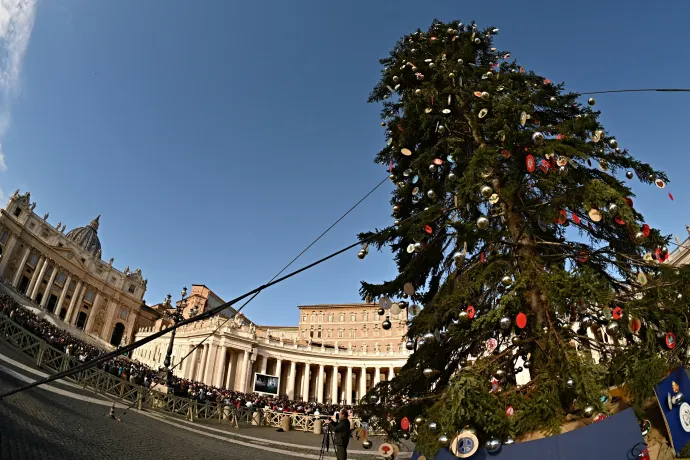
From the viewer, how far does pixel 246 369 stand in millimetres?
53375

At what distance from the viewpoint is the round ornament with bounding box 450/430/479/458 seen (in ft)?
12.9

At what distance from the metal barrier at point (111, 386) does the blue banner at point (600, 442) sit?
12.1 metres

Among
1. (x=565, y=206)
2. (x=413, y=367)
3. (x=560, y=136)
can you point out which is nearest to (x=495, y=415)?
(x=413, y=367)

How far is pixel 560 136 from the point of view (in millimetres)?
5648

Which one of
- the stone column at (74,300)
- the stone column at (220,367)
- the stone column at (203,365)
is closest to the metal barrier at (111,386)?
the stone column at (220,367)

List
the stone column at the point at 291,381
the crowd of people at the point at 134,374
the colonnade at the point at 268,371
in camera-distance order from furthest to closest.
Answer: the stone column at the point at 291,381 < the colonnade at the point at 268,371 < the crowd of people at the point at 134,374

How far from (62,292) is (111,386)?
78.1 meters

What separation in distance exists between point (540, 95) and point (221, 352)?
5366 cm

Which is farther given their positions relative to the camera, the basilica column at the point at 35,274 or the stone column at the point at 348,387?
the basilica column at the point at 35,274

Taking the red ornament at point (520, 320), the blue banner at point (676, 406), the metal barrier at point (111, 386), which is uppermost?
the metal barrier at point (111, 386)

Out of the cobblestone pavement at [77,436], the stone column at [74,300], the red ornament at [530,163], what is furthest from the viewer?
the stone column at [74,300]

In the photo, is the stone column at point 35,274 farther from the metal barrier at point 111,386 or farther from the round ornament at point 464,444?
the round ornament at point 464,444

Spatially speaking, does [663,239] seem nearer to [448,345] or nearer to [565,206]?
[565,206]

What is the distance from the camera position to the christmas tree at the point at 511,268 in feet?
13.4
